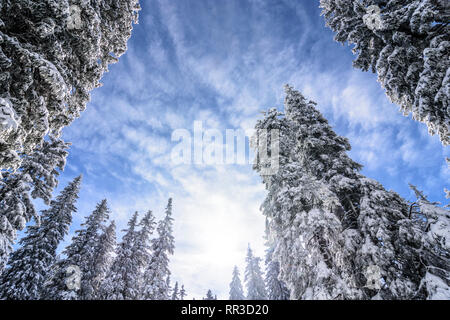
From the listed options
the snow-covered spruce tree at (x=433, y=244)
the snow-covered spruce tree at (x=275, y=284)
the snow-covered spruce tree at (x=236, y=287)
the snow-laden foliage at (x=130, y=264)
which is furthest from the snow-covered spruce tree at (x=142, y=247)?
the snow-covered spruce tree at (x=236, y=287)

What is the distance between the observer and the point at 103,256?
26062mm

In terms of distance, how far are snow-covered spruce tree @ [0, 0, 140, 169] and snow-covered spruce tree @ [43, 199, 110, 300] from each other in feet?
67.1

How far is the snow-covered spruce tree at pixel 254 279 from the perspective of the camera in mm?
Result: 46438

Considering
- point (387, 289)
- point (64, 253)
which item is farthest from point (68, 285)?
point (387, 289)

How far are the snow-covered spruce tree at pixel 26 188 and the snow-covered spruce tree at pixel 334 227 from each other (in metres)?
13.4

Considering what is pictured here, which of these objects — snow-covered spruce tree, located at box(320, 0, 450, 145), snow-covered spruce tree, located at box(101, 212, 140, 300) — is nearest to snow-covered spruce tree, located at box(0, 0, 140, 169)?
snow-covered spruce tree, located at box(320, 0, 450, 145)

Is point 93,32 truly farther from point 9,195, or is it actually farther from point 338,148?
point 338,148

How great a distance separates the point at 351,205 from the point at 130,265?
23.4 meters

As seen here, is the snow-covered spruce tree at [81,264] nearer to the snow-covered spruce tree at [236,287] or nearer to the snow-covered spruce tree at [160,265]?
the snow-covered spruce tree at [160,265]

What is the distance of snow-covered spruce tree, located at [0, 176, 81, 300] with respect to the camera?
742 inches

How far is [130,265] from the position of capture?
23328 mm

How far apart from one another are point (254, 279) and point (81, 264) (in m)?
38.4

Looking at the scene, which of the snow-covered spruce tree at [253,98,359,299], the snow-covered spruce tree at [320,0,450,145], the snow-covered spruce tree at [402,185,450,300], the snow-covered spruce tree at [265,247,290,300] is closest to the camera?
the snow-covered spruce tree at [402,185,450,300]

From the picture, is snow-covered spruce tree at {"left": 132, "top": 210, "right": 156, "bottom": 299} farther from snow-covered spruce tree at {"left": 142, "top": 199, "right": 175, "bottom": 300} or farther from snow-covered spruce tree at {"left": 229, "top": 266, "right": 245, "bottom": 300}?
snow-covered spruce tree at {"left": 229, "top": 266, "right": 245, "bottom": 300}
